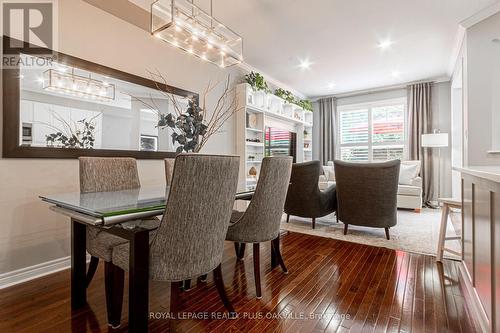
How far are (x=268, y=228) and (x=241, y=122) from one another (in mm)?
2753

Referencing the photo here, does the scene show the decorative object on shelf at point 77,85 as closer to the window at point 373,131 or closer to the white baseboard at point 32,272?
the white baseboard at point 32,272

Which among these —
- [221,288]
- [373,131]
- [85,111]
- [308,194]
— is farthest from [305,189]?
[373,131]

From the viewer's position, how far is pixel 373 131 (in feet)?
20.7

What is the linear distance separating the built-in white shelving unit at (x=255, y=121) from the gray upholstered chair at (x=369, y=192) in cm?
133

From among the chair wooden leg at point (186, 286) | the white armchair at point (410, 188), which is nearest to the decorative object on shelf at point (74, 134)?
the chair wooden leg at point (186, 286)

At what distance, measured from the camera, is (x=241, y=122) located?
14.2 feet

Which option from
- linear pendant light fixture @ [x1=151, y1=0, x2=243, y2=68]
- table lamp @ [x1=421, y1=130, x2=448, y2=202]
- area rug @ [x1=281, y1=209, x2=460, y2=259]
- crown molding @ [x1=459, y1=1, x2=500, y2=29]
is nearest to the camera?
linear pendant light fixture @ [x1=151, y1=0, x2=243, y2=68]

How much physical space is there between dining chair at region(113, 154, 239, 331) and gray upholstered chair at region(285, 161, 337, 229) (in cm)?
217

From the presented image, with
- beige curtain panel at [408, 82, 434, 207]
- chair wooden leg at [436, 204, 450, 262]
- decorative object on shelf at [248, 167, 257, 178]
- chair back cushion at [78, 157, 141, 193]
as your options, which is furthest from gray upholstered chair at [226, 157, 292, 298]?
beige curtain panel at [408, 82, 434, 207]

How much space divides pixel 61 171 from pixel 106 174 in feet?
1.98

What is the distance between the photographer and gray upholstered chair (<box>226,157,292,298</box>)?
177cm

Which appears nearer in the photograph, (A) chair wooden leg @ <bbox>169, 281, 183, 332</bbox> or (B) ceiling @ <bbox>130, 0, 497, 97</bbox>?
(A) chair wooden leg @ <bbox>169, 281, 183, 332</bbox>

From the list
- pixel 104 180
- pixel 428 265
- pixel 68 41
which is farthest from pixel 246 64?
pixel 428 265

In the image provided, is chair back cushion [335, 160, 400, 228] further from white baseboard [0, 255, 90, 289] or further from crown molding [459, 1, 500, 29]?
white baseboard [0, 255, 90, 289]
